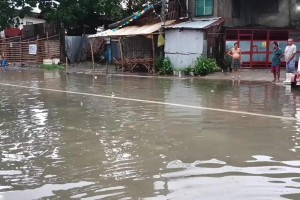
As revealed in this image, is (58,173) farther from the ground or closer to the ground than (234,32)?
closer to the ground

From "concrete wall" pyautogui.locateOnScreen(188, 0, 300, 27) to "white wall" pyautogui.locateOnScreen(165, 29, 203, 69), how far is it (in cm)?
212

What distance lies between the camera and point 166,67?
22.2 meters

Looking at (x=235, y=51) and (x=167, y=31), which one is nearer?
(x=235, y=51)

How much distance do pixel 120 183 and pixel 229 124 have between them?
13.0 ft

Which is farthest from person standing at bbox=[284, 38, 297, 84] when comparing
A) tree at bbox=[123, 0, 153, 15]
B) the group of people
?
tree at bbox=[123, 0, 153, 15]

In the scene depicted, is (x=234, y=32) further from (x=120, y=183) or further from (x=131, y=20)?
(x=120, y=183)

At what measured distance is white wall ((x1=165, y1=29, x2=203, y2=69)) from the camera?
849 inches

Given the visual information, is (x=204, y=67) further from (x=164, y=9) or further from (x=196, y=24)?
(x=164, y=9)

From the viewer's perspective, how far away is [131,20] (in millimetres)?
25906

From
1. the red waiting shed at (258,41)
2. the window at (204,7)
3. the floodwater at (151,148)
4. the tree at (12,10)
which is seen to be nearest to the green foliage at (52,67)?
the tree at (12,10)

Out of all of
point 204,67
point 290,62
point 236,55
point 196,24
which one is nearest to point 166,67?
point 204,67

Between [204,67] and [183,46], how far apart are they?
205cm

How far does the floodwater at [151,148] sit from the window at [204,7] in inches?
461

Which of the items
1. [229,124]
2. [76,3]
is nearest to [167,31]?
[76,3]
